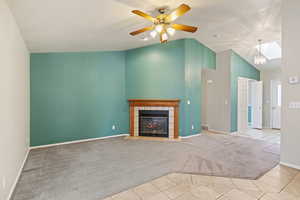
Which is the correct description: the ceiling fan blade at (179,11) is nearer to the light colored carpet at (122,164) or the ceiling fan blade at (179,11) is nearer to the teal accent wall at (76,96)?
the light colored carpet at (122,164)

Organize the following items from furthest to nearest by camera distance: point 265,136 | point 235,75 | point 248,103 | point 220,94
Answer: point 248,103 → point 220,94 → point 235,75 → point 265,136

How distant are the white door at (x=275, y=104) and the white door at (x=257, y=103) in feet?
1.52

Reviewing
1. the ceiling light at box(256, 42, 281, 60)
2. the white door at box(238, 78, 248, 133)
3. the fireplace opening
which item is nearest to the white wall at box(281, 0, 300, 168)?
the fireplace opening

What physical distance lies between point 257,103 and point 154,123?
4890mm

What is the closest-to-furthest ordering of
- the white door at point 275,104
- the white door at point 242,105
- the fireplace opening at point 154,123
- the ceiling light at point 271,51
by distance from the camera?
the fireplace opening at point 154,123 < the ceiling light at point 271,51 < the white door at point 242,105 < the white door at point 275,104

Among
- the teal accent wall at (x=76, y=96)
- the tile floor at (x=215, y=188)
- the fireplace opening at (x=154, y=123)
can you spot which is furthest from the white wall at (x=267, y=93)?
the teal accent wall at (x=76, y=96)

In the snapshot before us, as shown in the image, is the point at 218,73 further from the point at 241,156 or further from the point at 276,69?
the point at 241,156

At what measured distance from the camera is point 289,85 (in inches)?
113

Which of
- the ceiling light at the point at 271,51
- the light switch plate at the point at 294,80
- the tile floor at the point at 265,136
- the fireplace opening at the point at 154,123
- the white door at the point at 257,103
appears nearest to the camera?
the light switch plate at the point at 294,80

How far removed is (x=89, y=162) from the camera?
3094 millimetres

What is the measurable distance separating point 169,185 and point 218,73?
4819 millimetres

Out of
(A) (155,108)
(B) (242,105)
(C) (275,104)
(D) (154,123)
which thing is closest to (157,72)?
(A) (155,108)

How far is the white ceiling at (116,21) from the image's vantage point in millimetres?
2459

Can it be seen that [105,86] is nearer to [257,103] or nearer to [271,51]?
[271,51]
